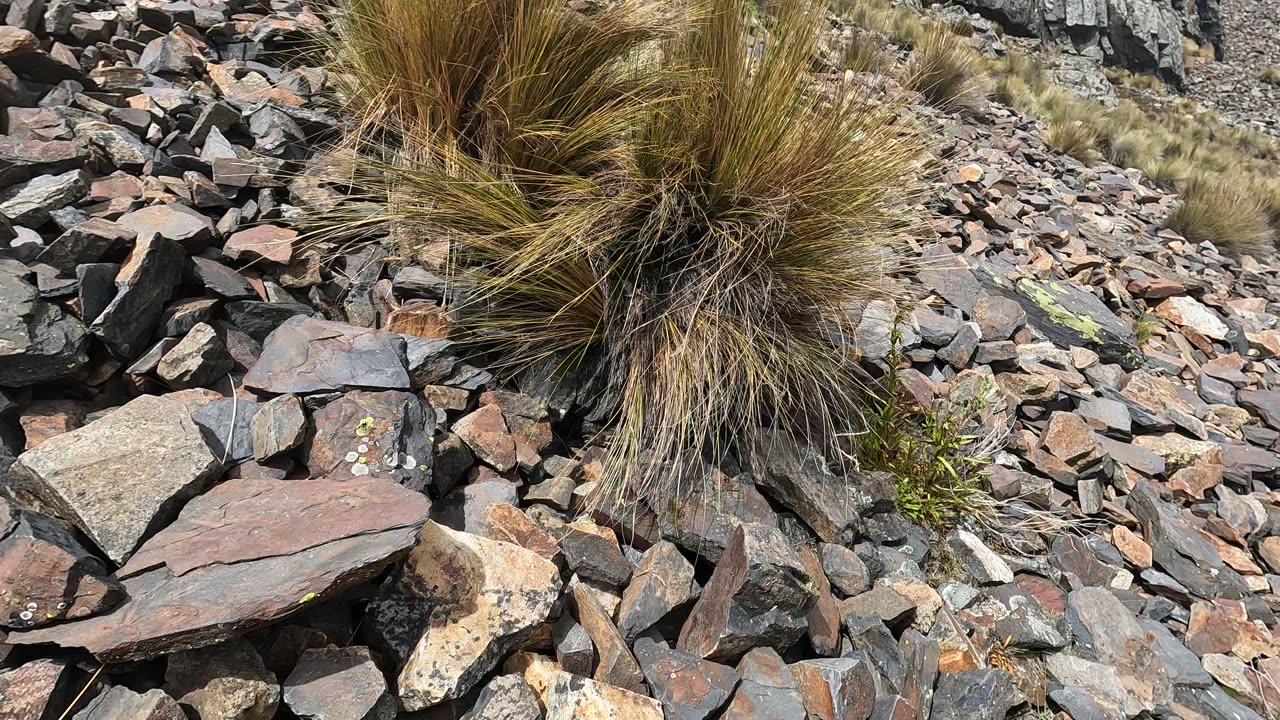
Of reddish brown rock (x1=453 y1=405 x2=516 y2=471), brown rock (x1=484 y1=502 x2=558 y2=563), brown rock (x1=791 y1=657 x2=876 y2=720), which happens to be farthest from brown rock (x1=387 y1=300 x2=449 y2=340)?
brown rock (x1=791 y1=657 x2=876 y2=720)

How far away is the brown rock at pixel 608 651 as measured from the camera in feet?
4.91

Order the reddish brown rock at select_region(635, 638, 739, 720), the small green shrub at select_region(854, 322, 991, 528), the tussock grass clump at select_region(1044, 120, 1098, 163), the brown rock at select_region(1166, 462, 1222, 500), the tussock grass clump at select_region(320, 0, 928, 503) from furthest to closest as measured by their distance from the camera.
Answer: the tussock grass clump at select_region(1044, 120, 1098, 163), the brown rock at select_region(1166, 462, 1222, 500), the small green shrub at select_region(854, 322, 991, 528), the tussock grass clump at select_region(320, 0, 928, 503), the reddish brown rock at select_region(635, 638, 739, 720)

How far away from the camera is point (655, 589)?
1.68m

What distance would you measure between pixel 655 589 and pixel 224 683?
914 millimetres

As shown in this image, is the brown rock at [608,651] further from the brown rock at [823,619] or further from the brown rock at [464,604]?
the brown rock at [823,619]

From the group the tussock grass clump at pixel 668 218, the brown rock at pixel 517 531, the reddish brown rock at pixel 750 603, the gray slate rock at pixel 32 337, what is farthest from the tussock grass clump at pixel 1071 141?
the gray slate rock at pixel 32 337

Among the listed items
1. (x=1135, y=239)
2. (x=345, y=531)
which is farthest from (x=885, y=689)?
(x=1135, y=239)

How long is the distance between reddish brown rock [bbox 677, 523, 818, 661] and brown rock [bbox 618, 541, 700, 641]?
6 centimetres

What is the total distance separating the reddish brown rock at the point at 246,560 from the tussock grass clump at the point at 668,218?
0.64 metres

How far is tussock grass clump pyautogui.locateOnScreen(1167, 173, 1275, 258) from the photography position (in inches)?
225

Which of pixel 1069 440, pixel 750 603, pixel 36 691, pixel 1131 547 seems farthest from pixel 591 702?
pixel 1069 440

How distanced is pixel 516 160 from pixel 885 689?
203 centimetres

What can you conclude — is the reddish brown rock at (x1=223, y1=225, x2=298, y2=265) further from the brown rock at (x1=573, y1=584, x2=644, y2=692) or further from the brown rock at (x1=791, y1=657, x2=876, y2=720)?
the brown rock at (x1=791, y1=657, x2=876, y2=720)

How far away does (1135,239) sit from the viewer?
5062 millimetres
